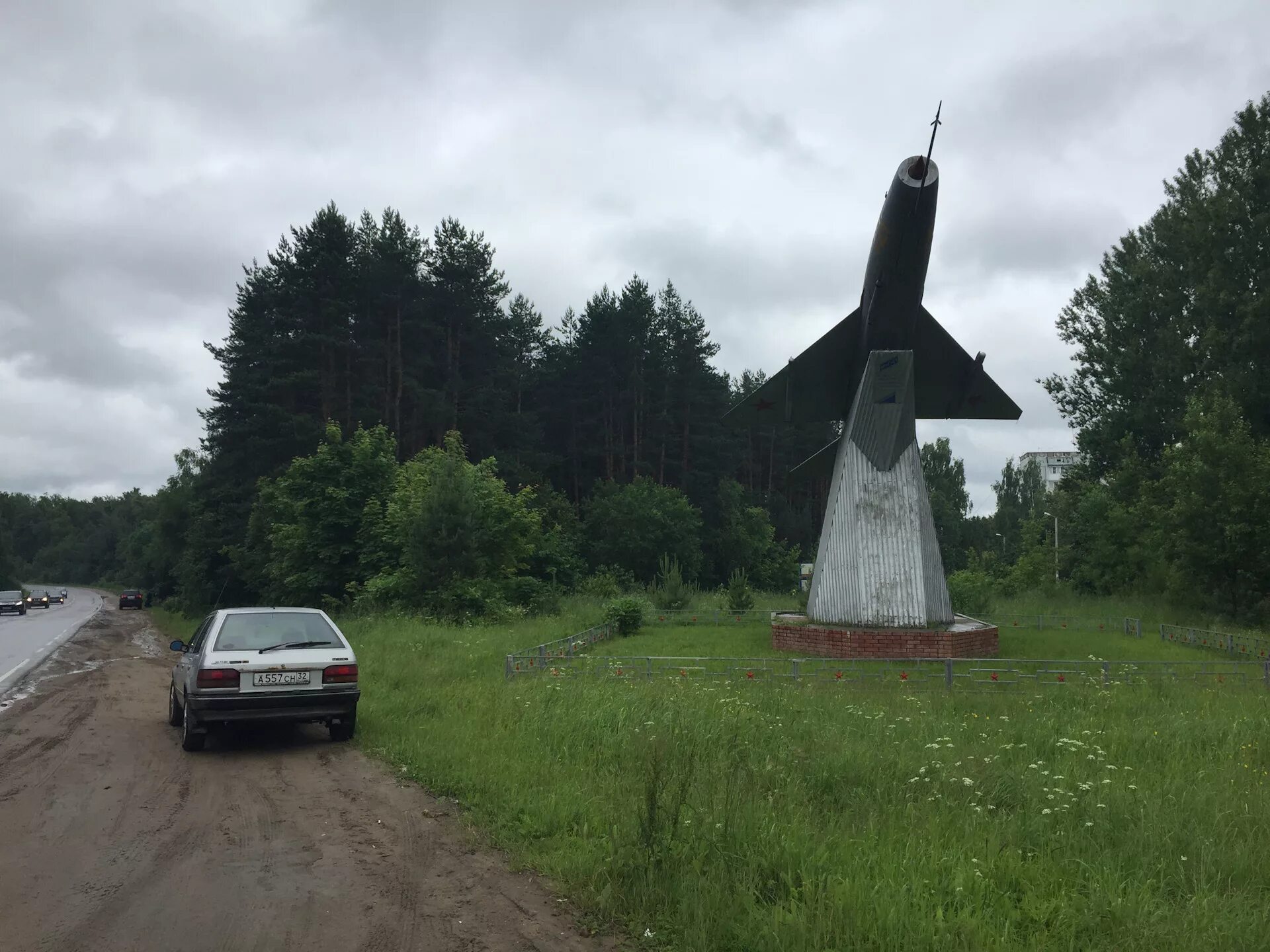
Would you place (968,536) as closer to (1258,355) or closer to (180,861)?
(1258,355)

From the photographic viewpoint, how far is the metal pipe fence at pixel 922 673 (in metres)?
12.6

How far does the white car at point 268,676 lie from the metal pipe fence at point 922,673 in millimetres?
3543

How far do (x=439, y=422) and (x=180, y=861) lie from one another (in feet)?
126

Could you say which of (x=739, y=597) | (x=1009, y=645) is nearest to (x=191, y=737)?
(x=1009, y=645)

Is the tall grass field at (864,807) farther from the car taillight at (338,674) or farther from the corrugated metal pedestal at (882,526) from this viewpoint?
the corrugated metal pedestal at (882,526)

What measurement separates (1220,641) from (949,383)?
323 inches

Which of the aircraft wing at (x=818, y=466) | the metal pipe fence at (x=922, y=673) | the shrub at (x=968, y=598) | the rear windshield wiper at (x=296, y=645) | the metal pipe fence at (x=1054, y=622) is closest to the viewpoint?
the rear windshield wiper at (x=296, y=645)

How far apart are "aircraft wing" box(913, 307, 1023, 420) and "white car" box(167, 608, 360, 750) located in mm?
15021

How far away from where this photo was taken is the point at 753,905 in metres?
4.40

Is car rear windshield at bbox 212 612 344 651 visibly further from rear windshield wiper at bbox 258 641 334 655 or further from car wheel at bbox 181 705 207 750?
car wheel at bbox 181 705 207 750

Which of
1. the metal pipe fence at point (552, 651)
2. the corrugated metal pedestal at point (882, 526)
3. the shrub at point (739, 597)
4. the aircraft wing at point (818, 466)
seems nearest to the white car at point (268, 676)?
the metal pipe fence at point (552, 651)

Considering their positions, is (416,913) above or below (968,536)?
below

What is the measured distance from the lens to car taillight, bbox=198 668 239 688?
8.53m

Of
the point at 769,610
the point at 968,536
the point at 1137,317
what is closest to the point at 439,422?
the point at 769,610
